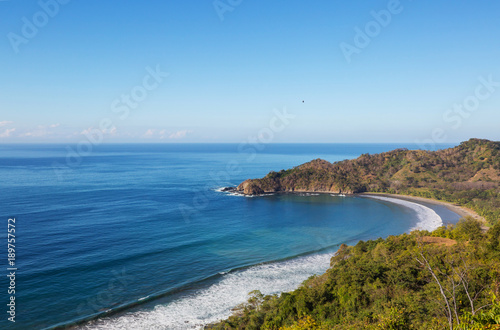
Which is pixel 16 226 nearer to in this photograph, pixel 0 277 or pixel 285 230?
pixel 0 277

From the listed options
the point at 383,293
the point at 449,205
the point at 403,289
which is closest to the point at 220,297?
the point at 383,293

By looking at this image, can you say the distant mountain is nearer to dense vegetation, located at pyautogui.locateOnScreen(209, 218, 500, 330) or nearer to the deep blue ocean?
the deep blue ocean

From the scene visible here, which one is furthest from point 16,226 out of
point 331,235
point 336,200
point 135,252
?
point 336,200

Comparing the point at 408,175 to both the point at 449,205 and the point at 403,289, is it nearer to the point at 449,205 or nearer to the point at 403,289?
the point at 449,205

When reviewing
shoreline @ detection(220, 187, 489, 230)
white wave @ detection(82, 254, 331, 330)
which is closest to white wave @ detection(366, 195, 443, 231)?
shoreline @ detection(220, 187, 489, 230)

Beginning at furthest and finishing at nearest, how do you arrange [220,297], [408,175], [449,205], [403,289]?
[408,175], [449,205], [220,297], [403,289]
